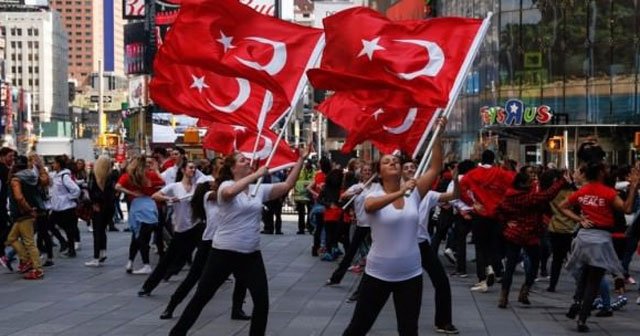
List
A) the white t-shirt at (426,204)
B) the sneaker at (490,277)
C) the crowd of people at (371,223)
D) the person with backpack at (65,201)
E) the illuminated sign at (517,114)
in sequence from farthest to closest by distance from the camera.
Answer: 1. the illuminated sign at (517,114)
2. the person with backpack at (65,201)
3. the sneaker at (490,277)
4. the white t-shirt at (426,204)
5. the crowd of people at (371,223)

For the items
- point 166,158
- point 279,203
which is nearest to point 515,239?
point 166,158

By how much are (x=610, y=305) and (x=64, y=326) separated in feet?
18.8

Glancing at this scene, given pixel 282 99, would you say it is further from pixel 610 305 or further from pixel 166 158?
pixel 166 158

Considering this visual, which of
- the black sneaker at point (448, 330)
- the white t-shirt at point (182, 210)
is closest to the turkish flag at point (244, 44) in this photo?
the white t-shirt at point (182, 210)

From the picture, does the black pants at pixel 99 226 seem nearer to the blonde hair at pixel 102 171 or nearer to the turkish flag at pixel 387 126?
the blonde hair at pixel 102 171

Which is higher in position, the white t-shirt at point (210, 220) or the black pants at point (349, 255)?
the white t-shirt at point (210, 220)

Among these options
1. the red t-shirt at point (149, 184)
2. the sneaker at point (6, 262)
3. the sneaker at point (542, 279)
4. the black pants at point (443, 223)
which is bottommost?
the sneaker at point (542, 279)

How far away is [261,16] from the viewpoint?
43.6 feet

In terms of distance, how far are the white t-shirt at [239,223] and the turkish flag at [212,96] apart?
8.61 feet

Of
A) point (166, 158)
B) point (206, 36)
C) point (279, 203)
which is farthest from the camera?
point (279, 203)

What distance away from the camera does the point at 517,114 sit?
4775 cm

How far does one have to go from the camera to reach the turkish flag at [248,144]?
11523 millimetres

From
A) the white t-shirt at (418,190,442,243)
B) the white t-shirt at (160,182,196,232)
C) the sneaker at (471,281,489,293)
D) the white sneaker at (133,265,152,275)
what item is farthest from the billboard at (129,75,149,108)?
the white t-shirt at (418,190,442,243)

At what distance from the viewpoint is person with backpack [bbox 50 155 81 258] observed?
19781mm
